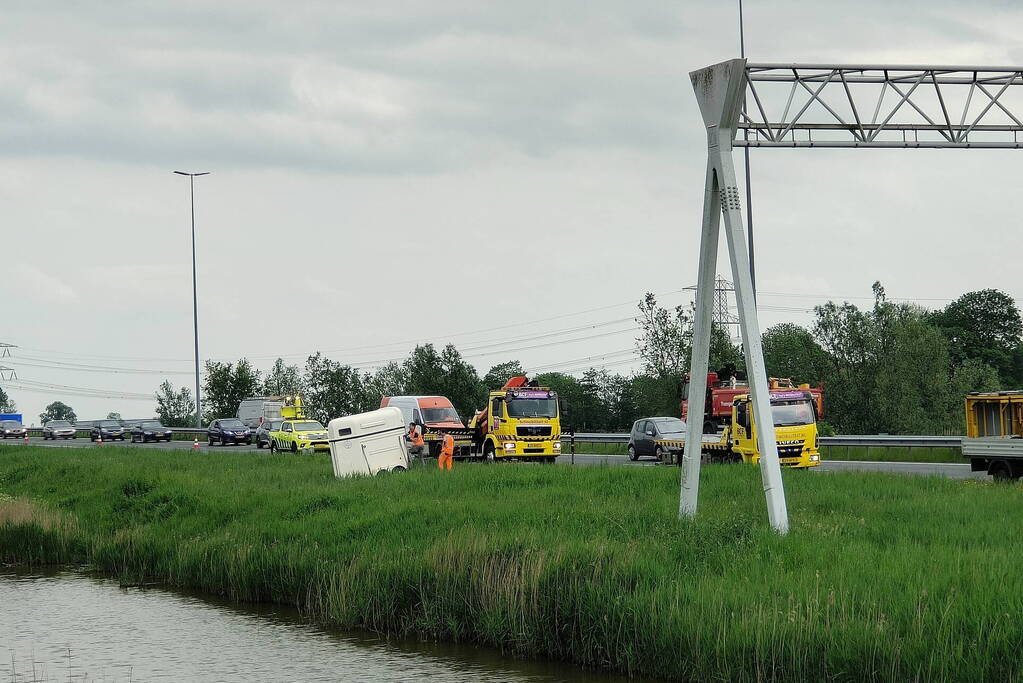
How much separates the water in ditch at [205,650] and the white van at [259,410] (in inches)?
1969

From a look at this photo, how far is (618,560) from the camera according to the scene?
14641mm

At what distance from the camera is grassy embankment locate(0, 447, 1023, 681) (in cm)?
1145

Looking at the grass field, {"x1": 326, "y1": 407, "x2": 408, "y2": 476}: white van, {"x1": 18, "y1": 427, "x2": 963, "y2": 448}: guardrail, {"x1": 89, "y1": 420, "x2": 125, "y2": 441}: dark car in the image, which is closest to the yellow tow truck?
{"x1": 18, "y1": 427, "x2": 963, "y2": 448}: guardrail

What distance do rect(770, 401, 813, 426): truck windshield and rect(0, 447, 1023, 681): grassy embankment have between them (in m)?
6.13

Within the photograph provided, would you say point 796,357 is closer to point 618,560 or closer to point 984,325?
point 984,325

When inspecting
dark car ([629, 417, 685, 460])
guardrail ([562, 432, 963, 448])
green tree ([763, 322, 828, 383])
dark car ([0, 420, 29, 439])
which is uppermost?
green tree ([763, 322, 828, 383])

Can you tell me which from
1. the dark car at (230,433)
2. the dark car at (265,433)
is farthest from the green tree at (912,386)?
the dark car at (230,433)

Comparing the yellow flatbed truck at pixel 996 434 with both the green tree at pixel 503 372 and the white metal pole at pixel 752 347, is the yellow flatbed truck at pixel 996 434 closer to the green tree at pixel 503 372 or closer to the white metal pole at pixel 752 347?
the white metal pole at pixel 752 347

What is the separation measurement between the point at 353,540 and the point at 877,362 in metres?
53.2

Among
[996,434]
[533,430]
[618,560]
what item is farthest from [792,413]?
[618,560]

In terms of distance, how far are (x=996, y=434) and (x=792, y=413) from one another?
5504 millimetres

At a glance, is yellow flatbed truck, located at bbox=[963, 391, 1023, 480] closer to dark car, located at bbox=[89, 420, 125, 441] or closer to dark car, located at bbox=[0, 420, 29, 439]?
dark car, located at bbox=[89, 420, 125, 441]

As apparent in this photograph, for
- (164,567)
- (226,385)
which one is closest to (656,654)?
(164,567)

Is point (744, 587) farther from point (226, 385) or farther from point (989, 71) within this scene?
point (226, 385)
